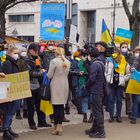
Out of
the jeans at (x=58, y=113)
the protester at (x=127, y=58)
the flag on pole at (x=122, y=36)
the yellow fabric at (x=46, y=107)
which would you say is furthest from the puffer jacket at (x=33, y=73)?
the flag on pole at (x=122, y=36)

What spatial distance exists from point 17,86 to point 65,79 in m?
1.13

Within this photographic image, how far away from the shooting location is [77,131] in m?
10.4

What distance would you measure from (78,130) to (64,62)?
1.74 meters

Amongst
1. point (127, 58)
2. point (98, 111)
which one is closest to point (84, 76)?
point (127, 58)

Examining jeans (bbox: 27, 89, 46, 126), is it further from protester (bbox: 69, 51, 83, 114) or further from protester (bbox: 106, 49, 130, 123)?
protester (bbox: 106, 49, 130, 123)

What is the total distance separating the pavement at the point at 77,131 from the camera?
381 inches

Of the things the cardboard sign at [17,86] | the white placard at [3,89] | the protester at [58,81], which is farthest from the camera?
the protester at [58,81]

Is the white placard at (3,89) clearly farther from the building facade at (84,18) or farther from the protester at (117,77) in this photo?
the building facade at (84,18)

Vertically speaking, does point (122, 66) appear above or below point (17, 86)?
above

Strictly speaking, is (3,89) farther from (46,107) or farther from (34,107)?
(34,107)

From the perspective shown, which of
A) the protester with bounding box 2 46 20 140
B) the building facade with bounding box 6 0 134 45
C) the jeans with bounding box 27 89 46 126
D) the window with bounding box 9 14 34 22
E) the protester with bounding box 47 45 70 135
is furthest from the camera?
the window with bounding box 9 14 34 22

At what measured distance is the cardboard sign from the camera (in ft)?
29.1

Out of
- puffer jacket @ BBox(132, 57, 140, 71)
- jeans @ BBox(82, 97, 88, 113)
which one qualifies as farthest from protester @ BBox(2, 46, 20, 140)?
puffer jacket @ BBox(132, 57, 140, 71)

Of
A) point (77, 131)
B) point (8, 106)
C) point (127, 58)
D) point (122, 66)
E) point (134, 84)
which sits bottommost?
point (77, 131)
